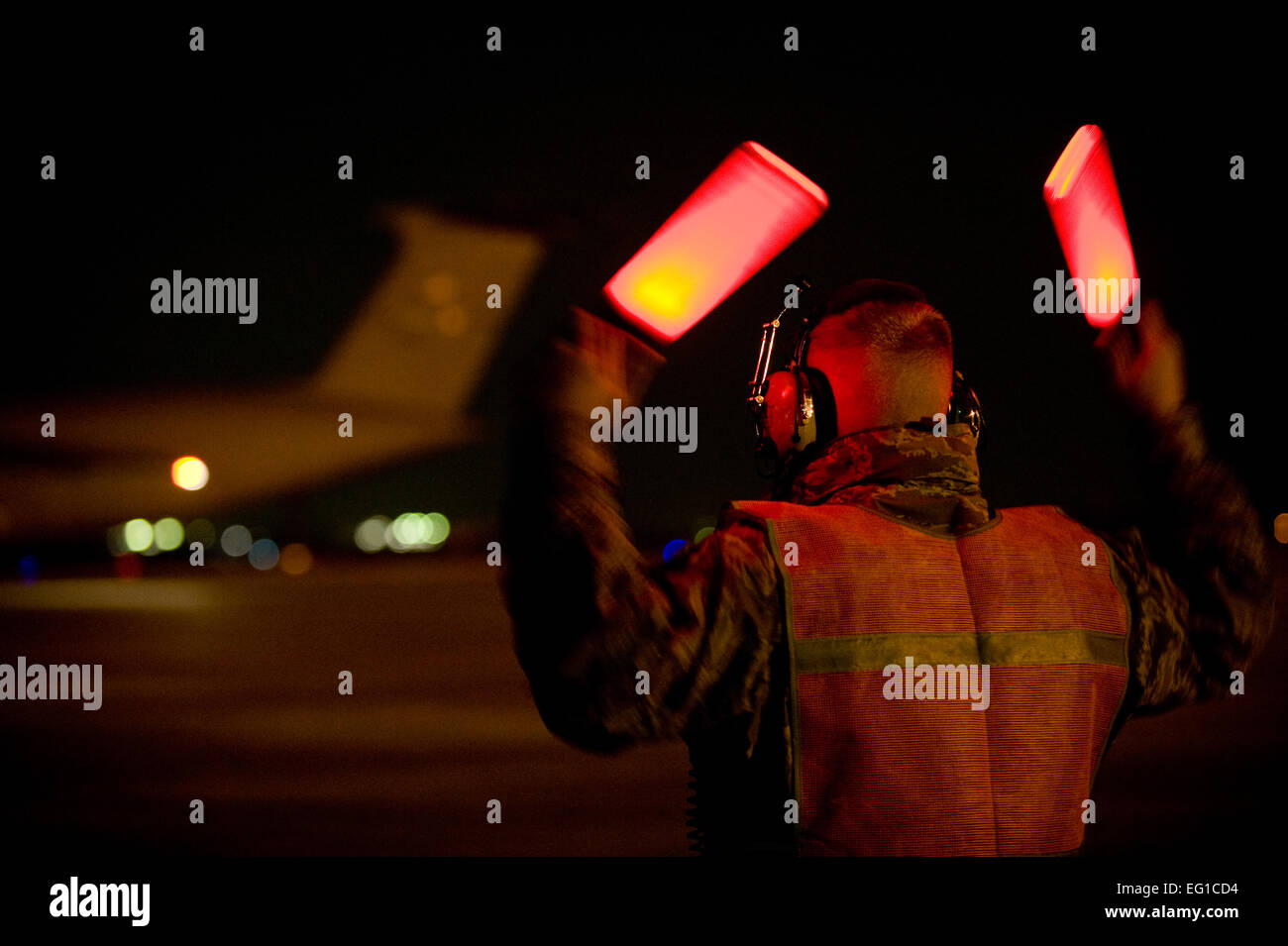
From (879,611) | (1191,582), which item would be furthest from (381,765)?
(1191,582)

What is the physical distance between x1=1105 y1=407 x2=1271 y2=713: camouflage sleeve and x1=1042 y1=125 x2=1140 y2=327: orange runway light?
34 cm

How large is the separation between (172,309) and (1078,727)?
3.15 meters

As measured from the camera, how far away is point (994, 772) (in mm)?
2148

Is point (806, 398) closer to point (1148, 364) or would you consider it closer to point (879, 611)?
point (879, 611)

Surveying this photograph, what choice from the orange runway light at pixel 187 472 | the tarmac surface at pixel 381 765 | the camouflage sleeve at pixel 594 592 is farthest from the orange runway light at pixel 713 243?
the orange runway light at pixel 187 472

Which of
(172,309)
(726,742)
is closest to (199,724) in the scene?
(172,309)

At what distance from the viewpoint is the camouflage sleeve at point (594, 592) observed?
197 centimetres

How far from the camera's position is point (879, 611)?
2.15m

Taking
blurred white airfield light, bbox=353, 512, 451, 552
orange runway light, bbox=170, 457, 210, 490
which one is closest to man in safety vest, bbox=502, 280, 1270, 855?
orange runway light, bbox=170, 457, 210, 490

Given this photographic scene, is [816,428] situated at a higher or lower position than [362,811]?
higher

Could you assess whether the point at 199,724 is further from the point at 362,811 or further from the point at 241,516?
the point at 241,516

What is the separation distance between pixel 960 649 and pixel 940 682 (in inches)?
3.6

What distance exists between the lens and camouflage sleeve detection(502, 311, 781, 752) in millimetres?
1968

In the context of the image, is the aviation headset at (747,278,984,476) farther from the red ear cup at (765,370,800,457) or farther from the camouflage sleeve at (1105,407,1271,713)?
the camouflage sleeve at (1105,407,1271,713)
